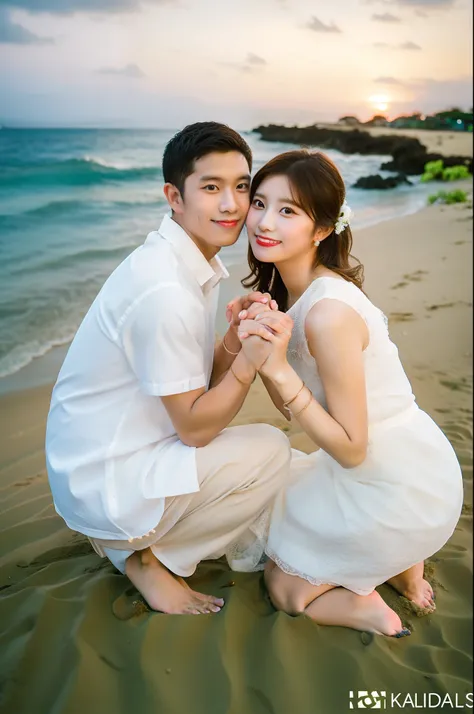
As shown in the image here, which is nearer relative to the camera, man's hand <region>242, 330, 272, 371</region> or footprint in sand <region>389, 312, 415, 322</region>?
man's hand <region>242, 330, 272, 371</region>

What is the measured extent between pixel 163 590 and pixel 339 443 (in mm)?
821

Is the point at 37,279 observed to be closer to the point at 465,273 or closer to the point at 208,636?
the point at 465,273

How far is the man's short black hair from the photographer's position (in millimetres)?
2402

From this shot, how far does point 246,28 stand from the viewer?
254 inches

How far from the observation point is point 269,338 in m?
2.16

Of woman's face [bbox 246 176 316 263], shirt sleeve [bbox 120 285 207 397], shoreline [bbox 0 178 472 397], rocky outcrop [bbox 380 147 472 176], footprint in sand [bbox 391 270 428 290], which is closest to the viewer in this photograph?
shirt sleeve [bbox 120 285 207 397]

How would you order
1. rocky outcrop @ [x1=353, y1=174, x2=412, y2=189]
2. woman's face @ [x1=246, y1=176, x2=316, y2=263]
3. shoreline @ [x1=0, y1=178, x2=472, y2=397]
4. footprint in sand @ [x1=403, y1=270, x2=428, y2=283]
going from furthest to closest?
rocky outcrop @ [x1=353, y1=174, x2=412, y2=189] < footprint in sand @ [x1=403, y1=270, x2=428, y2=283] < shoreline @ [x1=0, y1=178, x2=472, y2=397] < woman's face @ [x1=246, y1=176, x2=316, y2=263]

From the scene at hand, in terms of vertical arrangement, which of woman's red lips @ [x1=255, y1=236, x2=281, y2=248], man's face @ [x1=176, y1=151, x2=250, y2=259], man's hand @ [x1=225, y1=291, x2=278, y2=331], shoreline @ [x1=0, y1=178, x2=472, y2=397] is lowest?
shoreline @ [x1=0, y1=178, x2=472, y2=397]

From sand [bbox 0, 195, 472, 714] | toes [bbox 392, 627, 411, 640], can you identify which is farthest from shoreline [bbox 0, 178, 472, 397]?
toes [bbox 392, 627, 411, 640]

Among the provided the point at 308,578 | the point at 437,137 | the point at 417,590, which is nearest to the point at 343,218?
the point at 308,578

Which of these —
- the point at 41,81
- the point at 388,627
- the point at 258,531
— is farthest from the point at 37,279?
the point at 388,627

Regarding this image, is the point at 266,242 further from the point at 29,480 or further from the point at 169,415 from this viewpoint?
the point at 29,480

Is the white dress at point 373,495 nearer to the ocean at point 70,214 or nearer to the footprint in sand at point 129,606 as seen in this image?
the footprint in sand at point 129,606

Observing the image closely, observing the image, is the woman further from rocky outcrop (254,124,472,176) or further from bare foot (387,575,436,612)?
rocky outcrop (254,124,472,176)
